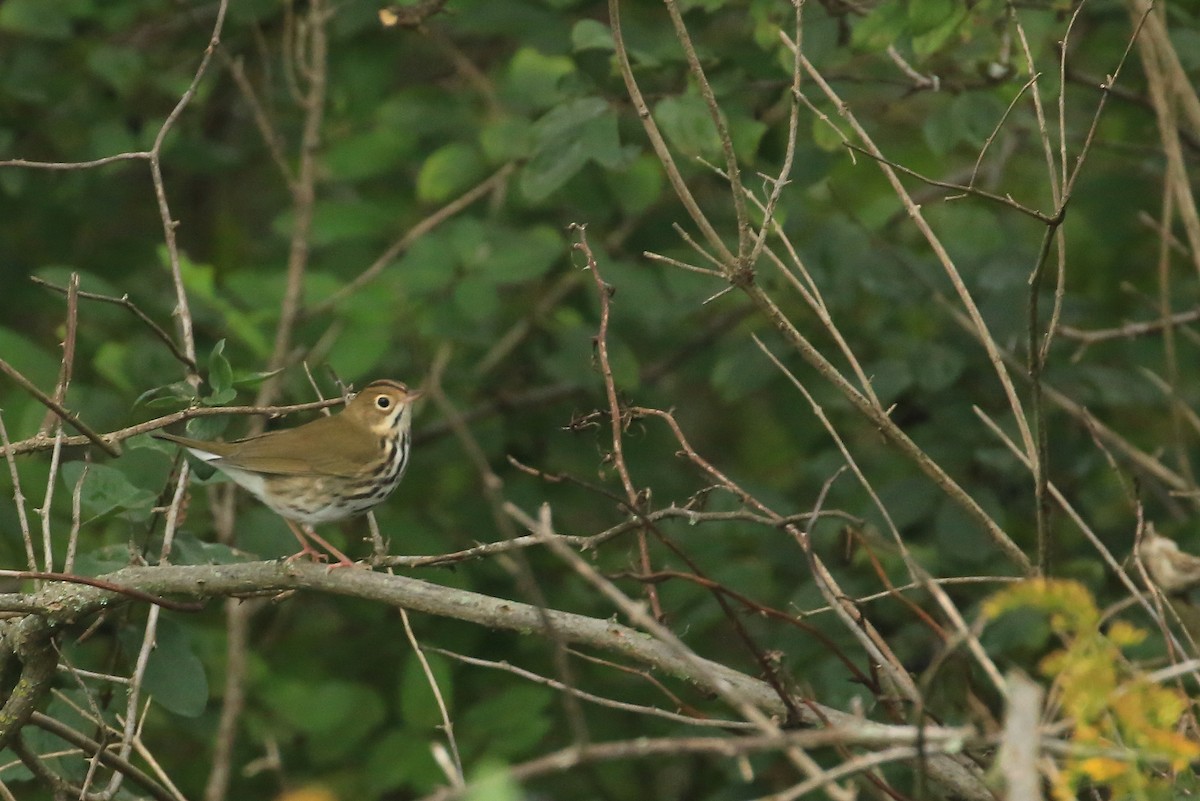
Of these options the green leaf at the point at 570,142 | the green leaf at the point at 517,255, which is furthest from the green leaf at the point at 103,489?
the green leaf at the point at 517,255

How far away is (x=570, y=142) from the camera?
4715 millimetres

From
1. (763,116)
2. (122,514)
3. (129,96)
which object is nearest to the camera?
(122,514)

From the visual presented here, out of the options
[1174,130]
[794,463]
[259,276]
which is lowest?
[794,463]

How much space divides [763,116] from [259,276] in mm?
2037

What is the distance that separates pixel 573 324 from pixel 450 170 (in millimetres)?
819

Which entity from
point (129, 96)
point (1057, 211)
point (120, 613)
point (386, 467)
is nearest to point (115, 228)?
point (129, 96)

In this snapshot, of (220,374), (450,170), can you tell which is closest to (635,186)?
(450,170)

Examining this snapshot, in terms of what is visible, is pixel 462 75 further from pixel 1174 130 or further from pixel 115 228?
pixel 1174 130

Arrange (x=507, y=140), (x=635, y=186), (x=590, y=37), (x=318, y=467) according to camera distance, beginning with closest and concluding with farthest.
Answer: (x=590, y=37) < (x=318, y=467) < (x=507, y=140) < (x=635, y=186)

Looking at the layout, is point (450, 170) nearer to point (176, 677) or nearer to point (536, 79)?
point (536, 79)

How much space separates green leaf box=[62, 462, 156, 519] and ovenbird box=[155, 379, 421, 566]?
631mm

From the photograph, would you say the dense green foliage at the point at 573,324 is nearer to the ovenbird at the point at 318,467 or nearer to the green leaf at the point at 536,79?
the green leaf at the point at 536,79

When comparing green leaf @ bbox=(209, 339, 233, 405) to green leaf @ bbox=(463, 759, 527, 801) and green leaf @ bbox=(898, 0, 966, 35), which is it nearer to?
green leaf @ bbox=(898, 0, 966, 35)

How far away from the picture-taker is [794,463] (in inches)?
296
